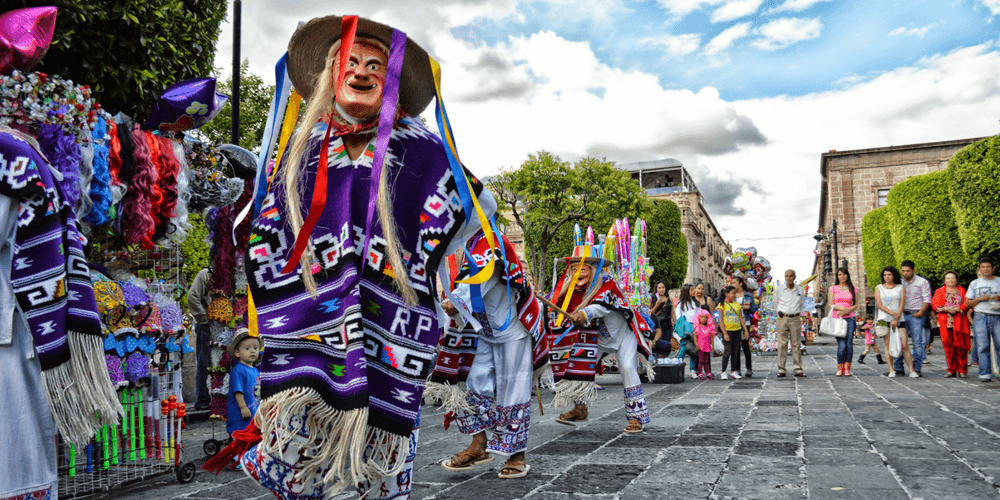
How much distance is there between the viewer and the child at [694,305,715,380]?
38.6ft

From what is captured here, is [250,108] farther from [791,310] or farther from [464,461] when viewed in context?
[464,461]

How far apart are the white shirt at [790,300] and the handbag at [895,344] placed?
1.45 m

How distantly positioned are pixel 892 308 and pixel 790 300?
1.51m

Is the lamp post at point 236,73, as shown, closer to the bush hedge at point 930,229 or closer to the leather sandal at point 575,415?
the leather sandal at point 575,415

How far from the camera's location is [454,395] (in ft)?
15.1

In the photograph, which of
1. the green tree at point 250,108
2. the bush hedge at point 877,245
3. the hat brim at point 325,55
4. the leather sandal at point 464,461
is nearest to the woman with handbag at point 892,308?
the leather sandal at point 464,461

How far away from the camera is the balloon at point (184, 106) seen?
4547mm

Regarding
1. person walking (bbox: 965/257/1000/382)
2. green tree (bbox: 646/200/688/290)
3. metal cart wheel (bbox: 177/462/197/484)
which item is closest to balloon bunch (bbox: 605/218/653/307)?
person walking (bbox: 965/257/1000/382)

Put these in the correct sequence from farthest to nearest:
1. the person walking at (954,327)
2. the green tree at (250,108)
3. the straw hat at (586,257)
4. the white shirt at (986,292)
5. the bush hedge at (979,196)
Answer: the green tree at (250,108), the bush hedge at (979,196), the person walking at (954,327), the white shirt at (986,292), the straw hat at (586,257)

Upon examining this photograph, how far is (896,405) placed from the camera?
7.14 meters

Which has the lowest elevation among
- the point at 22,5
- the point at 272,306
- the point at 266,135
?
the point at 272,306

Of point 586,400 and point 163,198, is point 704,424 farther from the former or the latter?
point 163,198

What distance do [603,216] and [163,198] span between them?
2459cm

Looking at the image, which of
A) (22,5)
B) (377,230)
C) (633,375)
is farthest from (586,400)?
(22,5)
